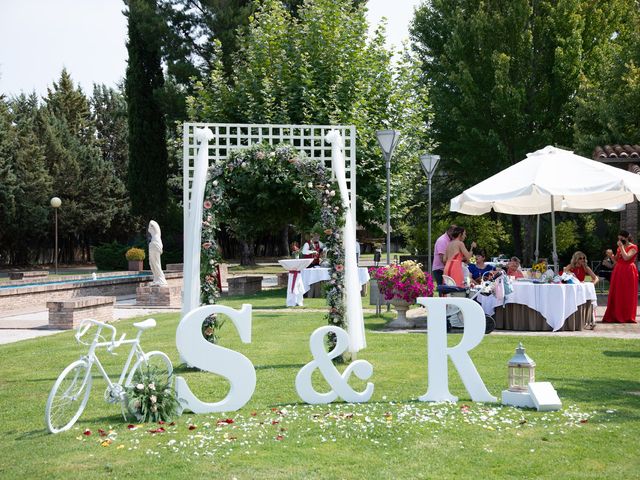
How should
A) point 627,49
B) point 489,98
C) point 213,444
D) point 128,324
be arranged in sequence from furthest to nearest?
point 489,98 → point 627,49 → point 128,324 → point 213,444

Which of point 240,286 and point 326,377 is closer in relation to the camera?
point 326,377

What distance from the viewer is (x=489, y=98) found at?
3148cm

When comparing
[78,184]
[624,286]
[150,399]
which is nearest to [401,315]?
[624,286]

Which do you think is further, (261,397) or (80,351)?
(80,351)

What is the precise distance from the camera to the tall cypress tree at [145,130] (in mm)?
38750

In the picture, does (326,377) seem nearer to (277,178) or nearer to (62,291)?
(277,178)

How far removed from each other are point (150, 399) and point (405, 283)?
24.9 ft

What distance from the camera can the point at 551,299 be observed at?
13500 millimetres

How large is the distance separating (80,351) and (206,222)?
3.29m

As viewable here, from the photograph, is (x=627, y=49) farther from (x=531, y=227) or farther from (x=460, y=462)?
(x=460, y=462)

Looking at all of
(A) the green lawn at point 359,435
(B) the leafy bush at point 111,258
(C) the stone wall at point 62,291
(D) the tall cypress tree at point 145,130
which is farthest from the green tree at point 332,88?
(A) the green lawn at point 359,435

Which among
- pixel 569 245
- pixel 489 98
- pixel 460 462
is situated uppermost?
pixel 489 98

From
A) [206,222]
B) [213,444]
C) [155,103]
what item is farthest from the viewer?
[155,103]

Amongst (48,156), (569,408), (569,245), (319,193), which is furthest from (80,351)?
(48,156)
